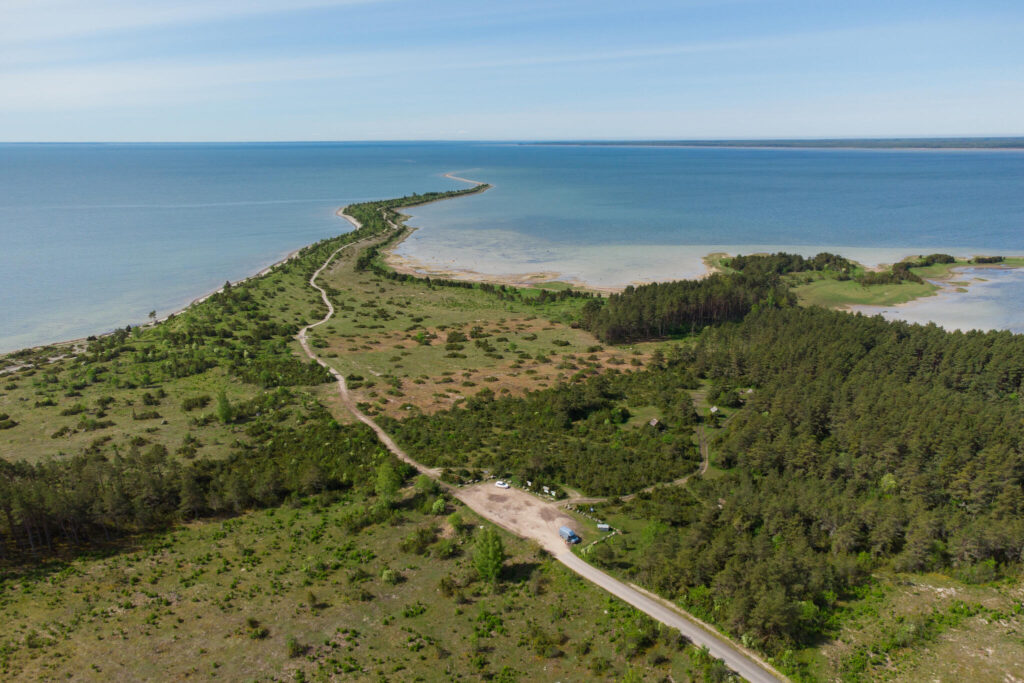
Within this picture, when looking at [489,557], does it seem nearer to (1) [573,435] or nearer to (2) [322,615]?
(2) [322,615]

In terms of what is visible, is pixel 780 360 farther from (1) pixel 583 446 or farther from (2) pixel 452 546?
(2) pixel 452 546

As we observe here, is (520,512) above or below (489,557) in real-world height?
below

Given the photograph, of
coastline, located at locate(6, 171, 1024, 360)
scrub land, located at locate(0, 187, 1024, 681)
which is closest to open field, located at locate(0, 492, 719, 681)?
scrub land, located at locate(0, 187, 1024, 681)

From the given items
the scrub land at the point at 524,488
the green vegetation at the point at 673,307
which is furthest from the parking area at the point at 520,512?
the green vegetation at the point at 673,307

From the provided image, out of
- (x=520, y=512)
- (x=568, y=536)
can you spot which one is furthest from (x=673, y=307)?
(x=568, y=536)

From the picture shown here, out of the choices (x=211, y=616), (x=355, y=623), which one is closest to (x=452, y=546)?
(x=355, y=623)

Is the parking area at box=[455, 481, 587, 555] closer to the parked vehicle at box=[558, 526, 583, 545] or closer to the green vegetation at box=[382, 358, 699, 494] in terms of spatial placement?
the parked vehicle at box=[558, 526, 583, 545]

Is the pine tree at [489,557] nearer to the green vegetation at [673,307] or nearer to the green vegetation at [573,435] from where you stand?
the green vegetation at [573,435]

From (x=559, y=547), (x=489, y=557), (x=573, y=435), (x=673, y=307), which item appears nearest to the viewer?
(x=489, y=557)
